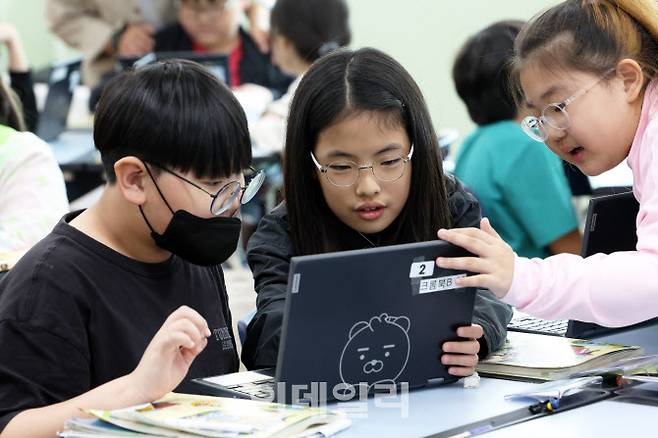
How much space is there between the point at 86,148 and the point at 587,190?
Result: 1924 mm

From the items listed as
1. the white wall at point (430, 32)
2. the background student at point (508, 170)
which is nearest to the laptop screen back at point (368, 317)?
the background student at point (508, 170)

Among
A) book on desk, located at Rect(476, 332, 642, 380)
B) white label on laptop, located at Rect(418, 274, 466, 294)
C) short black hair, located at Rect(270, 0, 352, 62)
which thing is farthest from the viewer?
short black hair, located at Rect(270, 0, 352, 62)

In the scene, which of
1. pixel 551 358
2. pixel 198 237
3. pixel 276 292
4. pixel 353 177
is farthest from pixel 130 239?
pixel 551 358

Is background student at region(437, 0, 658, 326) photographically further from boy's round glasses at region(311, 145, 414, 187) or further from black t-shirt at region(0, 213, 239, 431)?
black t-shirt at region(0, 213, 239, 431)

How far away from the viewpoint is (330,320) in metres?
1.41

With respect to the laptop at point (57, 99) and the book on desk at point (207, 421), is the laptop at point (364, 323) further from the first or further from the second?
the laptop at point (57, 99)

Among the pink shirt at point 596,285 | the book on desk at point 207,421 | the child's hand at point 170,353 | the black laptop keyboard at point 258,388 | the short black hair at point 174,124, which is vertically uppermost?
the short black hair at point 174,124

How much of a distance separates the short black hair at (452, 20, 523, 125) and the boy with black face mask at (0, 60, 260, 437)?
1387 mm

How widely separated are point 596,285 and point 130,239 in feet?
2.18

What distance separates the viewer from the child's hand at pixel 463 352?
60.8 inches

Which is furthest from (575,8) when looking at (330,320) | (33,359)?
(33,359)

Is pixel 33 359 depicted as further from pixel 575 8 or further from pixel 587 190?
pixel 587 190

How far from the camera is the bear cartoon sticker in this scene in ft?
4.77

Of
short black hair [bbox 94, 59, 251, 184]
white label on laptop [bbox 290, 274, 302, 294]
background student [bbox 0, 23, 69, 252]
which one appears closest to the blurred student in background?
background student [bbox 0, 23, 69, 252]
